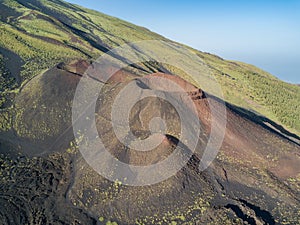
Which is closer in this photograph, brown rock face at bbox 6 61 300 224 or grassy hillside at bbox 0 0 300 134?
brown rock face at bbox 6 61 300 224

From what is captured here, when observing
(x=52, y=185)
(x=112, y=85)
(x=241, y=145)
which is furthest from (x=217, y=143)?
(x=52, y=185)

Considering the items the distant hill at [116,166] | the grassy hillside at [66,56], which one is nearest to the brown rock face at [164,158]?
the distant hill at [116,166]

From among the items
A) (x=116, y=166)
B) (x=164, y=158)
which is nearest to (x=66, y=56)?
(x=116, y=166)

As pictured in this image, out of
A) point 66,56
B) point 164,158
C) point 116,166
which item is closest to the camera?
point 116,166

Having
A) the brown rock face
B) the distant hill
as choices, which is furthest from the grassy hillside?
the brown rock face

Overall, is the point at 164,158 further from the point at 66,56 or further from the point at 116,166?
the point at 66,56

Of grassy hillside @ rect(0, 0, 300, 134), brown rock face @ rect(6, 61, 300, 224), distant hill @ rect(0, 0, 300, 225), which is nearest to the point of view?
distant hill @ rect(0, 0, 300, 225)

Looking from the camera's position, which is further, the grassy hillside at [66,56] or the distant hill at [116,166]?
the grassy hillside at [66,56]

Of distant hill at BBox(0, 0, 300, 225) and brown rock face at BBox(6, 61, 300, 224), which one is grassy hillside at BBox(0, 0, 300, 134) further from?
brown rock face at BBox(6, 61, 300, 224)

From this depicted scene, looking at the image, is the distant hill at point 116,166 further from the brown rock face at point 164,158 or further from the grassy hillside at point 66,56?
the grassy hillside at point 66,56
